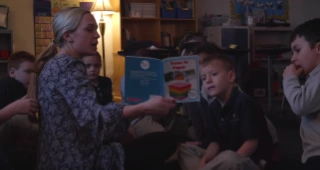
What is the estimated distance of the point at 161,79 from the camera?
1575 millimetres

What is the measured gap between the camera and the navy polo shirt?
1949 mm

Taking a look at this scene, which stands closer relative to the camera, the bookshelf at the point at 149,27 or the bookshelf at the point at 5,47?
the bookshelf at the point at 5,47

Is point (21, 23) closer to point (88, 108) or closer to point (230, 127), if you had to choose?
point (230, 127)

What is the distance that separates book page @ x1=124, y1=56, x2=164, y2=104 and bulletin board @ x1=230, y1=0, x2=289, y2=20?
5.69m

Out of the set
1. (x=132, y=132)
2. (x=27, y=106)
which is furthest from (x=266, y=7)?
(x=27, y=106)

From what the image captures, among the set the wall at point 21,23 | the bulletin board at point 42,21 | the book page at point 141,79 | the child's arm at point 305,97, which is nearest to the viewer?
the book page at point 141,79

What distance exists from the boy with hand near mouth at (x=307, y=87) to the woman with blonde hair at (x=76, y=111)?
0.60 m

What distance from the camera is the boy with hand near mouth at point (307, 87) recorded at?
1.73 m

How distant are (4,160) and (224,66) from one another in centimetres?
110

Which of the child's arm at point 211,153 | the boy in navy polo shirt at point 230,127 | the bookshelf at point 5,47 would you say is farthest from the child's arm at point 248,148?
the bookshelf at point 5,47

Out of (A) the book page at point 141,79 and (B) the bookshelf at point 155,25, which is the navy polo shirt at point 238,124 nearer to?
(A) the book page at point 141,79

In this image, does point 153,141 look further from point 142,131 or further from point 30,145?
point 30,145

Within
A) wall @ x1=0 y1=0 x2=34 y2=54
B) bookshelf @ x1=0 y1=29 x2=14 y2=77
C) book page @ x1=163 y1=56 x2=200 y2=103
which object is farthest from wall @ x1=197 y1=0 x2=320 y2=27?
book page @ x1=163 y1=56 x2=200 y2=103

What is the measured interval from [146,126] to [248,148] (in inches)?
25.7
